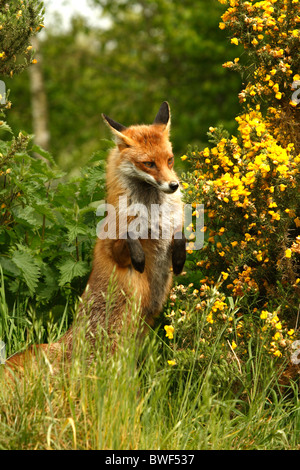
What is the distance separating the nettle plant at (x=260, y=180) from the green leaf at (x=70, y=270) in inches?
45.9

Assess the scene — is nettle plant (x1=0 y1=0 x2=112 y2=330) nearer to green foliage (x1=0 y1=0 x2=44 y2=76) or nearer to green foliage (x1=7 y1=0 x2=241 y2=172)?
green foliage (x1=0 y1=0 x2=44 y2=76)

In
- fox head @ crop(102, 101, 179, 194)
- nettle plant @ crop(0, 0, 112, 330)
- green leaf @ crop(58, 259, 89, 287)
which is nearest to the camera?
fox head @ crop(102, 101, 179, 194)

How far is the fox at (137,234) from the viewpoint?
562cm

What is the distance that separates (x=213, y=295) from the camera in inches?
200

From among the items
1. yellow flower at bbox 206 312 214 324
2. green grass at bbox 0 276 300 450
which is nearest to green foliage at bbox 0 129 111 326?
yellow flower at bbox 206 312 214 324

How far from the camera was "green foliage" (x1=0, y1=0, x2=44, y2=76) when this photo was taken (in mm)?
5957

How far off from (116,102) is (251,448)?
25.1 meters

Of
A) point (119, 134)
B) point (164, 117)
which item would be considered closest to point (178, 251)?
point (119, 134)

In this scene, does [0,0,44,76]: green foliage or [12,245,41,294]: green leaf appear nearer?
[0,0,44,76]: green foliage

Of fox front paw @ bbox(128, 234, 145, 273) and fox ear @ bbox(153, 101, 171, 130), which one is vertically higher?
fox ear @ bbox(153, 101, 171, 130)

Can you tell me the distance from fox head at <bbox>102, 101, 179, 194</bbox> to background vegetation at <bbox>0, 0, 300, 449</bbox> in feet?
1.43

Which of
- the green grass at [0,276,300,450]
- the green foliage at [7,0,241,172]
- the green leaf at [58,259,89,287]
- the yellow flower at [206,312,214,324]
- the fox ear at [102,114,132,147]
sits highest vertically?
the green foliage at [7,0,241,172]

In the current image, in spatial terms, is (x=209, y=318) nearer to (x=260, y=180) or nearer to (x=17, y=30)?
(x=260, y=180)
